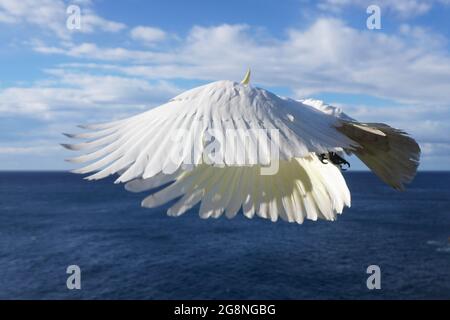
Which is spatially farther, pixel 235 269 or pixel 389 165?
pixel 235 269

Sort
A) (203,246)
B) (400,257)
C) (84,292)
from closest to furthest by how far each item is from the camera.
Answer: (84,292) < (400,257) < (203,246)

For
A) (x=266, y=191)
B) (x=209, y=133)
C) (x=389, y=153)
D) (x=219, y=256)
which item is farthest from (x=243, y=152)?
(x=219, y=256)

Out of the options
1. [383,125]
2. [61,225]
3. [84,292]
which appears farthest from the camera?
[61,225]

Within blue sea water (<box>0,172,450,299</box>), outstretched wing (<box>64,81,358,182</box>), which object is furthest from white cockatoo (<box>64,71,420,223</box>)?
blue sea water (<box>0,172,450,299</box>)

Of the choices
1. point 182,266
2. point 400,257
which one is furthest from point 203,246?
point 400,257

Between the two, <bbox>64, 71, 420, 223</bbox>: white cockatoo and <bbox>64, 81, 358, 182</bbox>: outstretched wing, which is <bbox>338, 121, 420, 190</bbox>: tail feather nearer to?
<bbox>64, 71, 420, 223</bbox>: white cockatoo

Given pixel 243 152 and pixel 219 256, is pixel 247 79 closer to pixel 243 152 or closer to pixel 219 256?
pixel 243 152

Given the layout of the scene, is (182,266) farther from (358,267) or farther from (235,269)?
(358,267)
